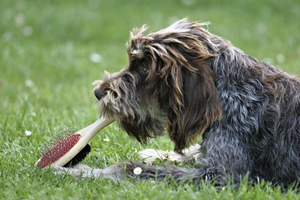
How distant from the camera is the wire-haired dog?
4.59m

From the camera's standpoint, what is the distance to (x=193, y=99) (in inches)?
182

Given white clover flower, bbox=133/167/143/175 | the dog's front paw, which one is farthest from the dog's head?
the dog's front paw

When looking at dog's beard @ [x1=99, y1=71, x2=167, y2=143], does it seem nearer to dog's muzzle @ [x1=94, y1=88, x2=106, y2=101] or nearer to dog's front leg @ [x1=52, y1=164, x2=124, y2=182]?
dog's muzzle @ [x1=94, y1=88, x2=106, y2=101]

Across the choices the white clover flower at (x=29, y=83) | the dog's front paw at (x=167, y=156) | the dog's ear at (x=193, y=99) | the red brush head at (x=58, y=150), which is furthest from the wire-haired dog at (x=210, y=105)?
the white clover flower at (x=29, y=83)

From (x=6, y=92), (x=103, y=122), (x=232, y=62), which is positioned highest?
(x=232, y=62)

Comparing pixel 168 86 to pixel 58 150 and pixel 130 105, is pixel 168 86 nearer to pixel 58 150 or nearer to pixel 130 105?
pixel 130 105

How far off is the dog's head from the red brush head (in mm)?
416

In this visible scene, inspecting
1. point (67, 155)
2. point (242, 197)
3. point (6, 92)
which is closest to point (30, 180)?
point (67, 155)

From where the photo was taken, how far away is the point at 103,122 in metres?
5.03

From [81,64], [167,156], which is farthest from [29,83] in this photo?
[167,156]

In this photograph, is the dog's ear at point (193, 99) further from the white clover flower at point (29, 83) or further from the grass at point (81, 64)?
the white clover flower at point (29, 83)

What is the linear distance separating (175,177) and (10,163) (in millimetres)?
1583

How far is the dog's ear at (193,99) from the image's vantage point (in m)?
4.60

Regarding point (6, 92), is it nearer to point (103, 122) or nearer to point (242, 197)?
point (103, 122)
